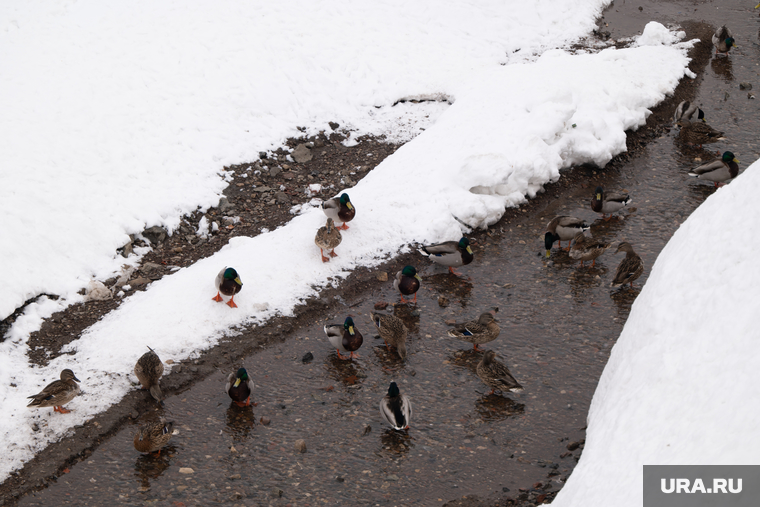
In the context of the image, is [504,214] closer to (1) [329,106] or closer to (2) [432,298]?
(2) [432,298]

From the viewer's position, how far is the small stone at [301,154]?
1477 centimetres

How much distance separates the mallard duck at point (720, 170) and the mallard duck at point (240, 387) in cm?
1026

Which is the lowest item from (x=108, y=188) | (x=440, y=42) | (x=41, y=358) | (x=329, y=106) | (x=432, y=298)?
(x=41, y=358)

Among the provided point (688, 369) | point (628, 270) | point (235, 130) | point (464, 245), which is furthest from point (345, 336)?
point (235, 130)

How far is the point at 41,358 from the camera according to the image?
9531mm

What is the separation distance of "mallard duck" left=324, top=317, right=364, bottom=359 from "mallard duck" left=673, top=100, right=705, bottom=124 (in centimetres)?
1056

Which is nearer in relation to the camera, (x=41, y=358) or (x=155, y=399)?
(x=155, y=399)

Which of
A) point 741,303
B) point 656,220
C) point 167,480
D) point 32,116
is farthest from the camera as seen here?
point 32,116

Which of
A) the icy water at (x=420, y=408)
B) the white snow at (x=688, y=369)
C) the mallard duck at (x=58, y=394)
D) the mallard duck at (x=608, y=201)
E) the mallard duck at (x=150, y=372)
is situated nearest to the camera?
the white snow at (x=688, y=369)

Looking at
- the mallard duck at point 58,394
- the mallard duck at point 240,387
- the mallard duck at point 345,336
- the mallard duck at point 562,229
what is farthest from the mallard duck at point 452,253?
the mallard duck at point 58,394

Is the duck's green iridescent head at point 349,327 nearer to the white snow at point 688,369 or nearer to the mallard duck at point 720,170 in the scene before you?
the white snow at point 688,369

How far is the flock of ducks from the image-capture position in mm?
Result: 8211

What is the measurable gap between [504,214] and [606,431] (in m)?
7.14

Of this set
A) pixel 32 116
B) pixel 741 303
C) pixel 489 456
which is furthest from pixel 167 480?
pixel 32 116
